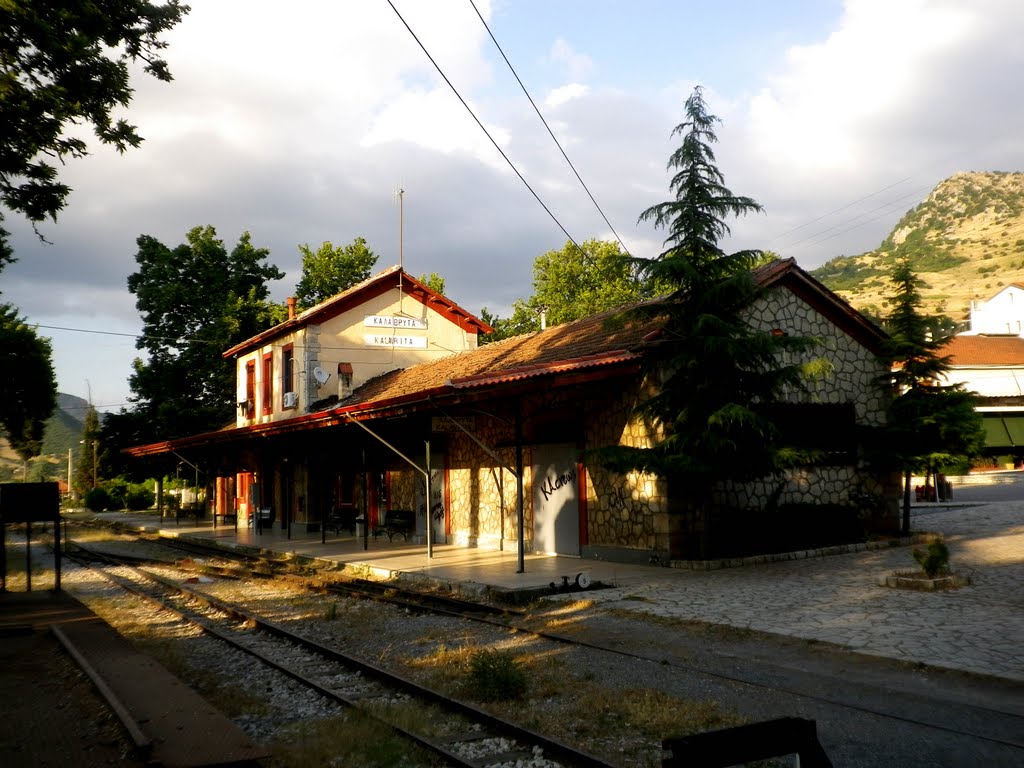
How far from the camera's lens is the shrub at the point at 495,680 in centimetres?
645

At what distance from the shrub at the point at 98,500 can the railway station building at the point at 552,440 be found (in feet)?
97.4

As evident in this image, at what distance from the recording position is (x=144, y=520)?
3741 centimetres

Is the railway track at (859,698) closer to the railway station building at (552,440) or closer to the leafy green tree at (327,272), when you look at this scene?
the railway station building at (552,440)

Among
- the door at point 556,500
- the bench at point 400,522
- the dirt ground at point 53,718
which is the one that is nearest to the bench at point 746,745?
the dirt ground at point 53,718

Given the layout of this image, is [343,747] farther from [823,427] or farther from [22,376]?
[22,376]

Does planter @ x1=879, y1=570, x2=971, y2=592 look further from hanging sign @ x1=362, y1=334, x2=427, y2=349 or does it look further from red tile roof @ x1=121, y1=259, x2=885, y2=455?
hanging sign @ x1=362, y1=334, x2=427, y2=349

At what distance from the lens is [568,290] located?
43.2 metres

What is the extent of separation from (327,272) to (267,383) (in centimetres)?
1422

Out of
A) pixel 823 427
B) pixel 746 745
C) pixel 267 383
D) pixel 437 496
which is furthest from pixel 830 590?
pixel 267 383

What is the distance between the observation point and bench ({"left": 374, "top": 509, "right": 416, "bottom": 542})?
19.4 m

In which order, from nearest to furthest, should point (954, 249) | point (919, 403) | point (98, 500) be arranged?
1. point (919, 403)
2. point (98, 500)
3. point (954, 249)

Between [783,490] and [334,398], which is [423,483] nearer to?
[334,398]

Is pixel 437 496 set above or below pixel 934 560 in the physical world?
above

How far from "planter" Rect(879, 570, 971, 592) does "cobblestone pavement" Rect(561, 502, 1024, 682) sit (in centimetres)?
11
